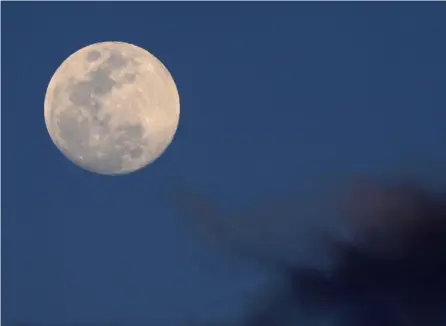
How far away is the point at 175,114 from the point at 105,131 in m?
3.02

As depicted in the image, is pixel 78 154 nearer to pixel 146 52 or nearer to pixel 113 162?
pixel 113 162

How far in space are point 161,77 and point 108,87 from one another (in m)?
2.49

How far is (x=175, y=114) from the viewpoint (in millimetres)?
56750

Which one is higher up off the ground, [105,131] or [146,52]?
[146,52]

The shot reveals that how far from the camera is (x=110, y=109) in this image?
5491cm

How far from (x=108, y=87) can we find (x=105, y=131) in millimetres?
1532

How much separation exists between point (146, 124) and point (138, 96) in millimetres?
1028

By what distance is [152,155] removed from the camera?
56.4 m

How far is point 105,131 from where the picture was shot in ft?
180

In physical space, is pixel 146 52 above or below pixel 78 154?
above

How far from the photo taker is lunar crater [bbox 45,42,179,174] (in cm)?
5497

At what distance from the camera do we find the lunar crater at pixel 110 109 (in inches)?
2164

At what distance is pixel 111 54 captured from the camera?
55844mm

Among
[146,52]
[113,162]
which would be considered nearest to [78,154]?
[113,162]
